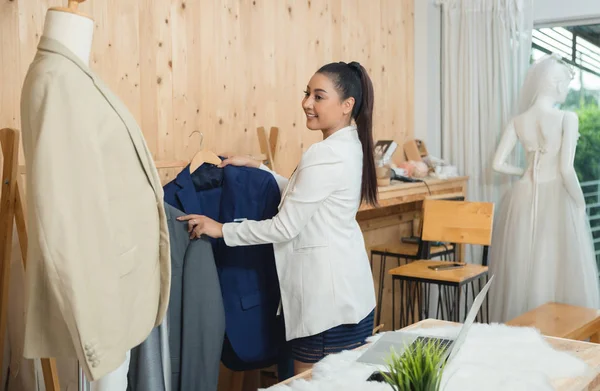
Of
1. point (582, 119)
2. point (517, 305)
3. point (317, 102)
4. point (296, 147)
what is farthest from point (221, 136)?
point (582, 119)

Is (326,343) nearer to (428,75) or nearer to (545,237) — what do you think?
(545,237)

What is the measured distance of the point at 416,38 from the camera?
495 cm

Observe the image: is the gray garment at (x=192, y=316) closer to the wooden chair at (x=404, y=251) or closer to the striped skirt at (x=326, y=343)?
the striped skirt at (x=326, y=343)

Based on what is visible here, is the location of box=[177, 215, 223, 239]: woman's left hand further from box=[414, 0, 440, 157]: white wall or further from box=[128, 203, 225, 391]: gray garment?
box=[414, 0, 440, 157]: white wall

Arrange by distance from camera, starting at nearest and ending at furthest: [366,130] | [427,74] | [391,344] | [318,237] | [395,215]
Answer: [391,344], [318,237], [366,130], [395,215], [427,74]

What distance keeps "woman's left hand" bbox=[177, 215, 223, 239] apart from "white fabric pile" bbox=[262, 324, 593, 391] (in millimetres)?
661

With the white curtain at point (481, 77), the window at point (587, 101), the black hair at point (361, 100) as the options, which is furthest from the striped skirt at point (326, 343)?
the window at point (587, 101)

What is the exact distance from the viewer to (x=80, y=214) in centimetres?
148

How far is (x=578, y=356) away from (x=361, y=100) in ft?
3.77

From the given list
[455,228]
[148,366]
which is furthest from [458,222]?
[148,366]

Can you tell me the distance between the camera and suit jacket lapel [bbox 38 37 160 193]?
1.56m

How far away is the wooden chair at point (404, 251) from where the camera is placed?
164 inches

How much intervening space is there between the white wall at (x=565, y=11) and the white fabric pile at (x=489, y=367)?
121 inches

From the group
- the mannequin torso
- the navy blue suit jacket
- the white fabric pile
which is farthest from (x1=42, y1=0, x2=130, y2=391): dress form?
the navy blue suit jacket
